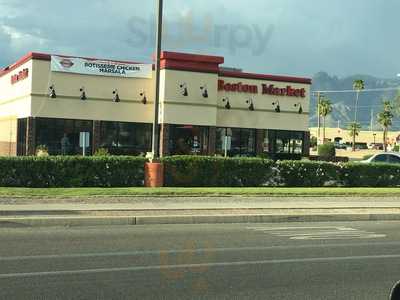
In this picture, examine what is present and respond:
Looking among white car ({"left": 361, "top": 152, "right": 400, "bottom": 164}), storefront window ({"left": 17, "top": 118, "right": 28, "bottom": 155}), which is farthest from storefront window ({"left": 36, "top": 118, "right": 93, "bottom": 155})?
white car ({"left": 361, "top": 152, "right": 400, "bottom": 164})

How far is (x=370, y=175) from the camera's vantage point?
78.2ft

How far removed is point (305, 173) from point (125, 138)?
14.0 meters

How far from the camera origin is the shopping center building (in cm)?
3250

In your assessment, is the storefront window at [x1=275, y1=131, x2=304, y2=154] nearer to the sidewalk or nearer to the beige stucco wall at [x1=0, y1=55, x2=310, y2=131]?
the beige stucco wall at [x1=0, y1=55, x2=310, y2=131]

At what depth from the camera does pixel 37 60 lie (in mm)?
32156

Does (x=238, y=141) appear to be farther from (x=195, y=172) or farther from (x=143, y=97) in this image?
(x=195, y=172)

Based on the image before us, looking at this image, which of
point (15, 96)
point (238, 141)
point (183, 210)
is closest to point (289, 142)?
point (238, 141)

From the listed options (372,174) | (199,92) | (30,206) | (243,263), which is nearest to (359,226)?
(243,263)

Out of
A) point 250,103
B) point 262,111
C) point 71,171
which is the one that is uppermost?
point 250,103

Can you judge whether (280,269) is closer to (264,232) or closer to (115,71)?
(264,232)

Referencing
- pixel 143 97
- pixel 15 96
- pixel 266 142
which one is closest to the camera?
pixel 143 97

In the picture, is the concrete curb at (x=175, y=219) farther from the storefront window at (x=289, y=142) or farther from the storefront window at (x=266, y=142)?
the storefront window at (x=289, y=142)

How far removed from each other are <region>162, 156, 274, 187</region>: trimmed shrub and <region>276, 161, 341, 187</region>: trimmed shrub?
52 centimetres

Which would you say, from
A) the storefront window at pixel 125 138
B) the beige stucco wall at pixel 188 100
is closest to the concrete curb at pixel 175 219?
the storefront window at pixel 125 138
